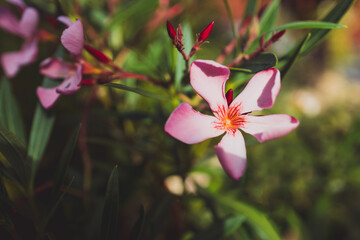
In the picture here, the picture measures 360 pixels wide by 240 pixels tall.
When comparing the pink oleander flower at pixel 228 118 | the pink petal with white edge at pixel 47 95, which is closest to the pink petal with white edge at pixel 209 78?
the pink oleander flower at pixel 228 118

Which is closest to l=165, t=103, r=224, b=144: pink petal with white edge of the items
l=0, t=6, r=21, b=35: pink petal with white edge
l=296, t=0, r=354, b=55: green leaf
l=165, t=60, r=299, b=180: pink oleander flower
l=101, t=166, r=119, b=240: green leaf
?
l=165, t=60, r=299, b=180: pink oleander flower

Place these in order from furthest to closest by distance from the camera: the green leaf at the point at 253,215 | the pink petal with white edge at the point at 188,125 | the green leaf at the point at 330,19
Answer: the green leaf at the point at 253,215 → the green leaf at the point at 330,19 → the pink petal with white edge at the point at 188,125

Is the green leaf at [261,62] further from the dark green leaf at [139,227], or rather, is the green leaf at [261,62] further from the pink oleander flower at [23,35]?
the pink oleander flower at [23,35]

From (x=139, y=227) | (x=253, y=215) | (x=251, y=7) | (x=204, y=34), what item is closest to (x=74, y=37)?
(x=204, y=34)

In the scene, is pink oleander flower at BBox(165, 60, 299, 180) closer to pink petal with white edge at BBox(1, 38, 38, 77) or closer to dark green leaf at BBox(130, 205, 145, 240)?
dark green leaf at BBox(130, 205, 145, 240)

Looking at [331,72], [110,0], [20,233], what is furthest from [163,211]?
[331,72]

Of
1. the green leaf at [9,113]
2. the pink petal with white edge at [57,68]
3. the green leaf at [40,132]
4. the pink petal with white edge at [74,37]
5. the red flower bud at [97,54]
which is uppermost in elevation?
the pink petal with white edge at [74,37]

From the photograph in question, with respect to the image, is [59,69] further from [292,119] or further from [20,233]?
[292,119]

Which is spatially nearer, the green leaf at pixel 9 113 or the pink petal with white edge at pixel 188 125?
the pink petal with white edge at pixel 188 125
